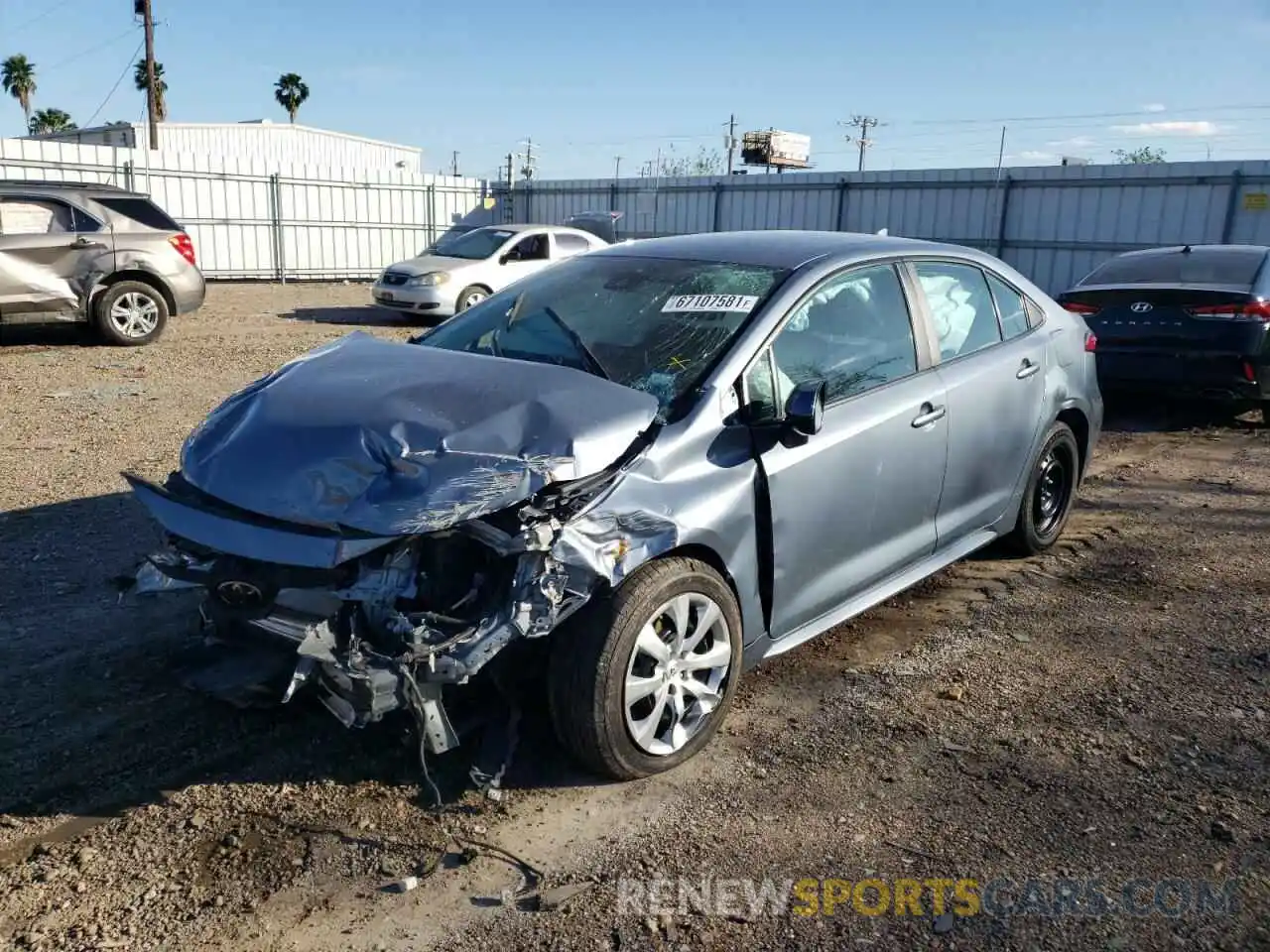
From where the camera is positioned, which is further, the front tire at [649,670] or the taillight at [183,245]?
the taillight at [183,245]

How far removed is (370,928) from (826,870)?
124 centimetres

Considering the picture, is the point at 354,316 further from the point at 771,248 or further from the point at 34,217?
the point at 771,248

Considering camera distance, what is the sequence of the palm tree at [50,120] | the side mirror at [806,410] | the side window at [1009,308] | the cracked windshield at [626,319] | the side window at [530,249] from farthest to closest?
the palm tree at [50,120]
the side window at [530,249]
the side window at [1009,308]
the cracked windshield at [626,319]
the side mirror at [806,410]

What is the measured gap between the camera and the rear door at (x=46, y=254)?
10.5 m

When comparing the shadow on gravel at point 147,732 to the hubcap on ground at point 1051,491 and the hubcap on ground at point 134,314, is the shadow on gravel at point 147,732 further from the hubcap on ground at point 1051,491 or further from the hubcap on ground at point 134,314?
the hubcap on ground at point 134,314

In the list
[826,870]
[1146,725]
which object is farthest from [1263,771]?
[826,870]

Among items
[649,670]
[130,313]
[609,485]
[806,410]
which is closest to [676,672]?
[649,670]

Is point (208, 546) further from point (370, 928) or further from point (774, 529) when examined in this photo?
point (774, 529)

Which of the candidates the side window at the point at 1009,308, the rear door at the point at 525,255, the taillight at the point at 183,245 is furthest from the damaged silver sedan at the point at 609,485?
the rear door at the point at 525,255

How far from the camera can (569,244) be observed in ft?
53.9

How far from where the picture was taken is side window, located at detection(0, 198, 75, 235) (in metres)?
10.5

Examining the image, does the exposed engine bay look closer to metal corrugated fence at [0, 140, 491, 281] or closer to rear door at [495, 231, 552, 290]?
rear door at [495, 231, 552, 290]

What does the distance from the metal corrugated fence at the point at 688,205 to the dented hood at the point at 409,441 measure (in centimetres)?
1594

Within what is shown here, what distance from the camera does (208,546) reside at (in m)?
3.16
